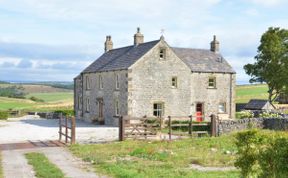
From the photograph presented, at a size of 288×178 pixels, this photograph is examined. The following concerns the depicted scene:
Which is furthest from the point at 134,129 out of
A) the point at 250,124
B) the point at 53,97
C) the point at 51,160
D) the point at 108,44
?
the point at 53,97

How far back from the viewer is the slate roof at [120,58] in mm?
41344

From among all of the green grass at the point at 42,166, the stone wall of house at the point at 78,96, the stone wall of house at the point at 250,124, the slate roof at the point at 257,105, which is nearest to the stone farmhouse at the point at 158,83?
the stone wall of house at the point at 78,96

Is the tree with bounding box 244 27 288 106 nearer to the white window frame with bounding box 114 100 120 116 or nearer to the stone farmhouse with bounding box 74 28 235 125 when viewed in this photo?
the stone farmhouse with bounding box 74 28 235 125

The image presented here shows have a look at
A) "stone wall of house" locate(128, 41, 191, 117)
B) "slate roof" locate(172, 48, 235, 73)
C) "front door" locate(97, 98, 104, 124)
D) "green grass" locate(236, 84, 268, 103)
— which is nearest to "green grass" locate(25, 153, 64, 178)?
"stone wall of house" locate(128, 41, 191, 117)

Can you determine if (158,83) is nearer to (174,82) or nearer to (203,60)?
(174,82)

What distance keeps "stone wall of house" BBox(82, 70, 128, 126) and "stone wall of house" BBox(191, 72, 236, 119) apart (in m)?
7.20

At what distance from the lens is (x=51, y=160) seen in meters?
20.0

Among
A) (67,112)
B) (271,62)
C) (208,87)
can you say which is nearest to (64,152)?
→ (208,87)

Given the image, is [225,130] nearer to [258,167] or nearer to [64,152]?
[64,152]

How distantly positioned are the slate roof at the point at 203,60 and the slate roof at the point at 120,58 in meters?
4.36

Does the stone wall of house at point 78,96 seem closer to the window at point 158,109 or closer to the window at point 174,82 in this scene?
the window at point 158,109

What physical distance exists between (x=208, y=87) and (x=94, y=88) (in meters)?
12.2

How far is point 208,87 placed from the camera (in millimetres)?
44969

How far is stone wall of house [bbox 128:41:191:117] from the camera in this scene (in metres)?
40.3
